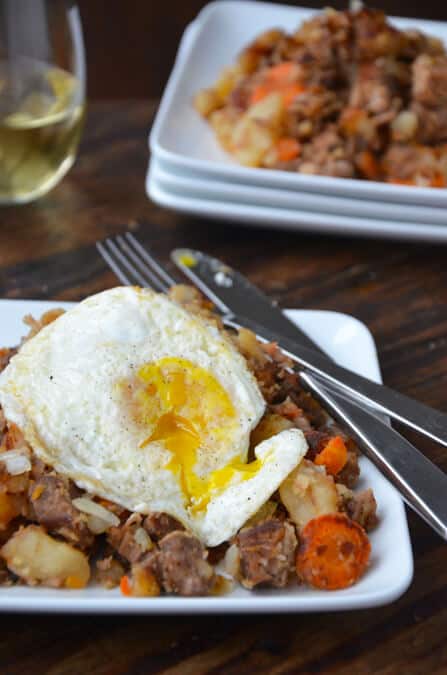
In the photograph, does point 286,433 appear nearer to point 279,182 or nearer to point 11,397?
point 11,397

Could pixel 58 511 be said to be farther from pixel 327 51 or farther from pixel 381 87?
pixel 327 51

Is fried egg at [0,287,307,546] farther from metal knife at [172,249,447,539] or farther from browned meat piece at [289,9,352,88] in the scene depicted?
browned meat piece at [289,9,352,88]

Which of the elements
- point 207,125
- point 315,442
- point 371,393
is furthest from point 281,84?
point 315,442

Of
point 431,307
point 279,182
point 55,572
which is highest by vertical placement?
point 55,572

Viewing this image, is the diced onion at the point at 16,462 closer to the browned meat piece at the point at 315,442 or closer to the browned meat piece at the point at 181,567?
the browned meat piece at the point at 181,567

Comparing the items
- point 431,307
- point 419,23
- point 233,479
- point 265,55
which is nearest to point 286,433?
point 233,479

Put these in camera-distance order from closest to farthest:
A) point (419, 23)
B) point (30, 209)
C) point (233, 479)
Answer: point (233, 479) → point (30, 209) → point (419, 23)

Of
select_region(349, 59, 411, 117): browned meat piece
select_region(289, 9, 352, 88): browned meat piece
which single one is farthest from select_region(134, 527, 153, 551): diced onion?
select_region(289, 9, 352, 88): browned meat piece
